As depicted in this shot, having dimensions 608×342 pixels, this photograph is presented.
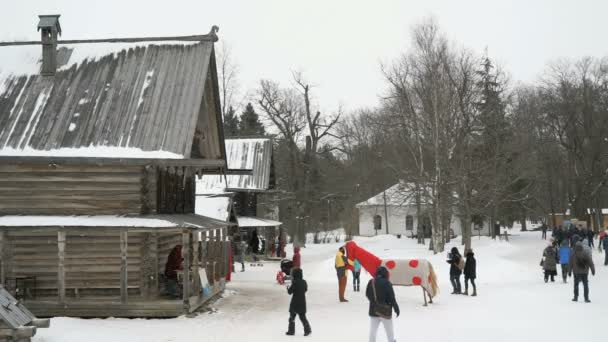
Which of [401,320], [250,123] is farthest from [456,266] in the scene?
[250,123]

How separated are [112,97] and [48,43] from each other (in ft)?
11.7

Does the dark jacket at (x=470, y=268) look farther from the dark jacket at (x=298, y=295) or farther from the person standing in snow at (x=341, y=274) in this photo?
the dark jacket at (x=298, y=295)

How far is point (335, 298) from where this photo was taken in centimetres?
2169

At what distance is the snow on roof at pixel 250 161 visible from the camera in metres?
43.2

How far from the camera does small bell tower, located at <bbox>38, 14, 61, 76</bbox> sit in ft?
68.5

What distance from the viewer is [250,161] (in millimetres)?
44969

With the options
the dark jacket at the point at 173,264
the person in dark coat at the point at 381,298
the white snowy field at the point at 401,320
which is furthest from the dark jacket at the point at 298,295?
the dark jacket at the point at 173,264

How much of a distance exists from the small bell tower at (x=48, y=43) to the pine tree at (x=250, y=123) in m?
49.8

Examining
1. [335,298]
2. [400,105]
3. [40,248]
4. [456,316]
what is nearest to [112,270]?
[40,248]

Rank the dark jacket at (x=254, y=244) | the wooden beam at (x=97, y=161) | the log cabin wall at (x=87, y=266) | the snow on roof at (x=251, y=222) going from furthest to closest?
the dark jacket at (x=254, y=244) < the snow on roof at (x=251, y=222) < the log cabin wall at (x=87, y=266) < the wooden beam at (x=97, y=161)

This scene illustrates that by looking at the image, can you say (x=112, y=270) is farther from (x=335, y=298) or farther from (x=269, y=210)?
(x=269, y=210)

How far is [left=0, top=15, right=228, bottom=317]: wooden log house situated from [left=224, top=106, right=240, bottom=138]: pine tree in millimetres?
39080

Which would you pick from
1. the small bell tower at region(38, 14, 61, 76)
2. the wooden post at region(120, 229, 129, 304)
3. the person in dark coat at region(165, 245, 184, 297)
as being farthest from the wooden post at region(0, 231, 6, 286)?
the small bell tower at region(38, 14, 61, 76)

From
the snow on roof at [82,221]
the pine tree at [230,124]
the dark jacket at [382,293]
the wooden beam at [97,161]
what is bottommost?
the dark jacket at [382,293]
